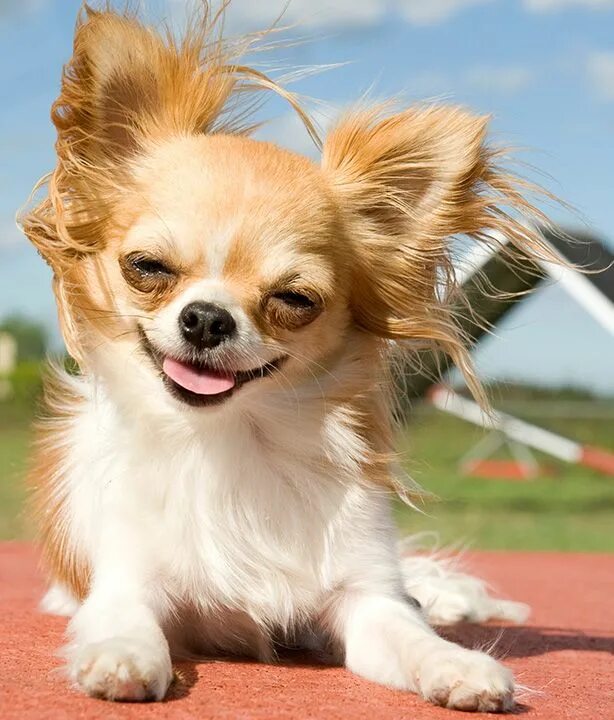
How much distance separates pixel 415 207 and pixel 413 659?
156 centimetres

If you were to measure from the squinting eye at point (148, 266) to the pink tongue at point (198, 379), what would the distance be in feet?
0.80

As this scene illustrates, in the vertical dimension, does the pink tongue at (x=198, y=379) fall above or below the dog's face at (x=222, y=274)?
below

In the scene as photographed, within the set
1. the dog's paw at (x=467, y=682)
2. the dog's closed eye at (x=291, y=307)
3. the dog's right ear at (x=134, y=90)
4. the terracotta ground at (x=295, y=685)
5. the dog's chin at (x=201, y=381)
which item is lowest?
the terracotta ground at (x=295, y=685)

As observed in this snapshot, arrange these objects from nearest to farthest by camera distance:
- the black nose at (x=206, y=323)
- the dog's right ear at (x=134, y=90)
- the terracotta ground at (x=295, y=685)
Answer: the terracotta ground at (x=295, y=685)
the black nose at (x=206, y=323)
the dog's right ear at (x=134, y=90)

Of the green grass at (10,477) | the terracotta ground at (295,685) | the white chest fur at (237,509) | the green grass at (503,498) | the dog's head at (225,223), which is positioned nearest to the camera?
the terracotta ground at (295,685)

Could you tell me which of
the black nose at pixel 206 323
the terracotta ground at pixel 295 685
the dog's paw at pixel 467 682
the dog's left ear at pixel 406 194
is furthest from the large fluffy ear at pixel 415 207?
the dog's paw at pixel 467 682

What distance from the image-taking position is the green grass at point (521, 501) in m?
11.2

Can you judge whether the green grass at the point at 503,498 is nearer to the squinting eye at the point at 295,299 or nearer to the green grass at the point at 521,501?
the green grass at the point at 521,501

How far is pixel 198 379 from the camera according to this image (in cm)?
310

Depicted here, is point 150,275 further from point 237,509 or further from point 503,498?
point 503,498

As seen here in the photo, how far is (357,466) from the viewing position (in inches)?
131

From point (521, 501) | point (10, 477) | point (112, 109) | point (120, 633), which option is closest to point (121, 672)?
point (120, 633)

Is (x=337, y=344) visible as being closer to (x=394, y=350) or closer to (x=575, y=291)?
(x=394, y=350)

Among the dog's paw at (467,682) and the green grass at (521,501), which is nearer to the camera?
the dog's paw at (467,682)
